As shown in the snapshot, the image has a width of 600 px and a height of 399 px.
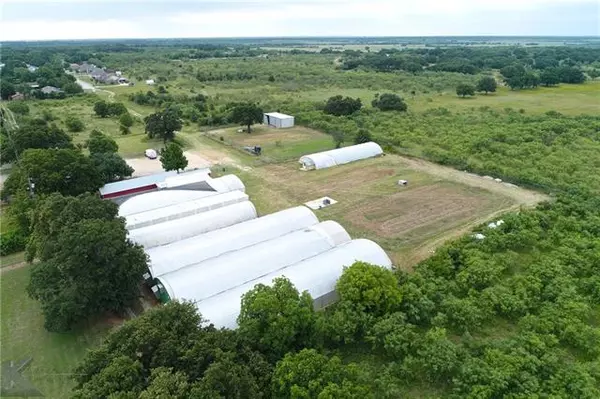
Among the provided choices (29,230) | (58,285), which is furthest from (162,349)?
(29,230)

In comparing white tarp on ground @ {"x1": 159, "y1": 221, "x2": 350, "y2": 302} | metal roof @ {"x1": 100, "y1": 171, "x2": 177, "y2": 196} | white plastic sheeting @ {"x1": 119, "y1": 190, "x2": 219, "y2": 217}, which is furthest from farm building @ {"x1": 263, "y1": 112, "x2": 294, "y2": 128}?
white tarp on ground @ {"x1": 159, "y1": 221, "x2": 350, "y2": 302}

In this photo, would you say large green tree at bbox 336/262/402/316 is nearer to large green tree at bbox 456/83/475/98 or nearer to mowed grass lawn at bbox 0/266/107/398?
mowed grass lawn at bbox 0/266/107/398

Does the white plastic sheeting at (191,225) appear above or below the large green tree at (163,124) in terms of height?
below

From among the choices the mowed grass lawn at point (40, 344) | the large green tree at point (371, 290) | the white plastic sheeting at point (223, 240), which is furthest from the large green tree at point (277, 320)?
the mowed grass lawn at point (40, 344)

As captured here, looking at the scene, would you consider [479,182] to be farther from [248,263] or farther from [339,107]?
[339,107]

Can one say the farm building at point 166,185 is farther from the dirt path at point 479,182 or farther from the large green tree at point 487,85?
the large green tree at point 487,85

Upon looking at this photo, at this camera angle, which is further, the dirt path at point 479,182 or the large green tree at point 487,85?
the large green tree at point 487,85
